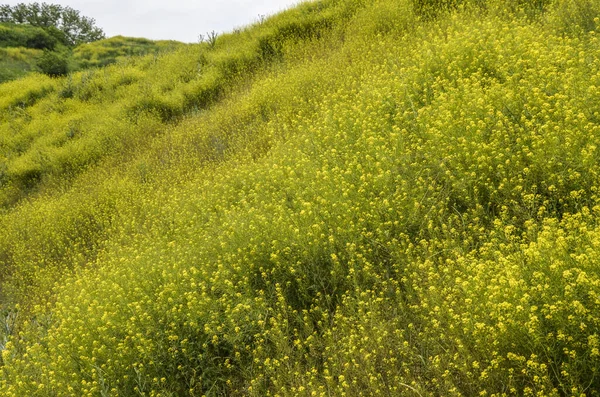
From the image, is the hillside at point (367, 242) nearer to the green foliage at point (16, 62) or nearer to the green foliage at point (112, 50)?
the green foliage at point (112, 50)

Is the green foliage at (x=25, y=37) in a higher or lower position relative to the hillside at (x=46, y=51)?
higher

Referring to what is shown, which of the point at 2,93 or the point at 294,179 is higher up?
the point at 2,93

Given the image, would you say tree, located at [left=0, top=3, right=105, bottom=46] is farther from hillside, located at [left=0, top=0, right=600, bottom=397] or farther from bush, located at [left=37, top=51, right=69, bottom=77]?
hillside, located at [left=0, top=0, right=600, bottom=397]

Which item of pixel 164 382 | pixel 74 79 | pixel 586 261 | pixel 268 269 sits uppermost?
pixel 74 79

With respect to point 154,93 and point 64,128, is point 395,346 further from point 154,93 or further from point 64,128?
point 64,128

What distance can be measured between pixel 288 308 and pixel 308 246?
0.57 metres

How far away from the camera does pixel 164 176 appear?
297 inches

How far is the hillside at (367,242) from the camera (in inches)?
95.2

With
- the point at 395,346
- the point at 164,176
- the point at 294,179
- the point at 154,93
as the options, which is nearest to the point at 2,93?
the point at 154,93

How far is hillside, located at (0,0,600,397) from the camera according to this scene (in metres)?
2.42

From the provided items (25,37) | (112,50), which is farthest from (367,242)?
(25,37)

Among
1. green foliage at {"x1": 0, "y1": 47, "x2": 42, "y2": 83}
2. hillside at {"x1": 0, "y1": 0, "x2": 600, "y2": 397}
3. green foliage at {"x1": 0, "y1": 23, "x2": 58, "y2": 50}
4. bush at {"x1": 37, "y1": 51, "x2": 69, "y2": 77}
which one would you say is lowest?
hillside at {"x1": 0, "y1": 0, "x2": 600, "y2": 397}

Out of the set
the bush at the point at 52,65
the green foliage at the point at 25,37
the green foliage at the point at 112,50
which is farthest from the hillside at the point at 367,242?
the green foliage at the point at 25,37

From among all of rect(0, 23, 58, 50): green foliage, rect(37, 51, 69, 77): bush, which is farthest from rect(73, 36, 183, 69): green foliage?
rect(0, 23, 58, 50): green foliage
